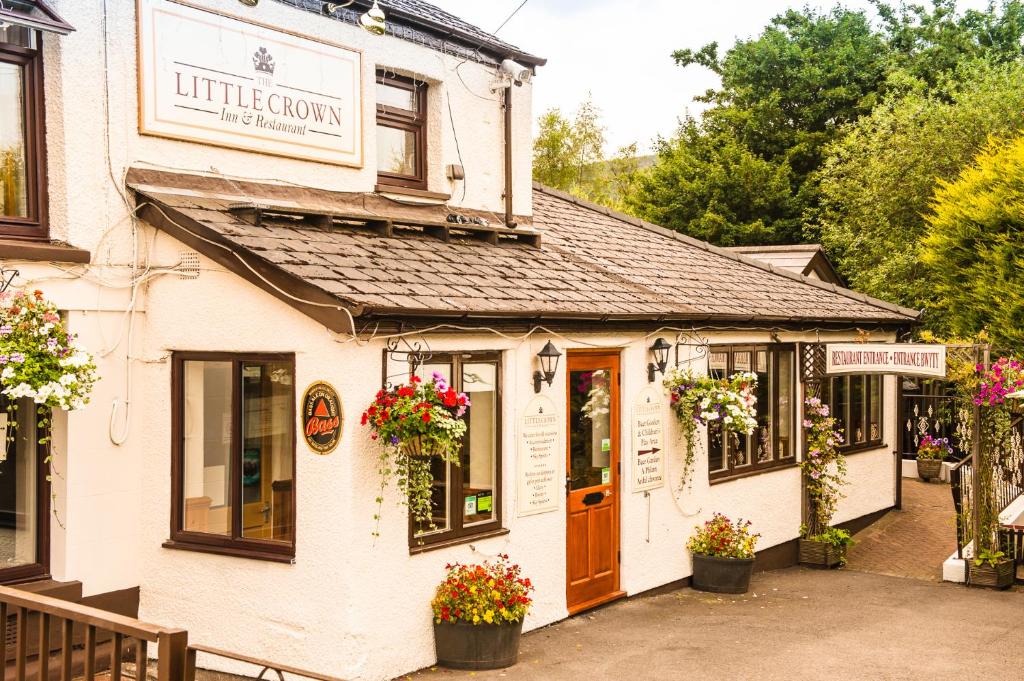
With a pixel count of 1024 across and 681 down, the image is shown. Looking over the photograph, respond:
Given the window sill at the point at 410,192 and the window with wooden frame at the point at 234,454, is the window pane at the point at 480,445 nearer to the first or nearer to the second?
the window with wooden frame at the point at 234,454

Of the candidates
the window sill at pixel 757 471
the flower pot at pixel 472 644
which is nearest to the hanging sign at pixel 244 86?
the flower pot at pixel 472 644

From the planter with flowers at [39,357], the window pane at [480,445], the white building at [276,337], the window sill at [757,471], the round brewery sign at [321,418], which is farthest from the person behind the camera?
the window sill at [757,471]

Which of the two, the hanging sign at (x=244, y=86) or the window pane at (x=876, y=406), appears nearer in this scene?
the hanging sign at (x=244, y=86)

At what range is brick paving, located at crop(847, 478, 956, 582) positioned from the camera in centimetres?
1352

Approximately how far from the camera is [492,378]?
9.43 metres

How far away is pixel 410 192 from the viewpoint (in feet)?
35.9

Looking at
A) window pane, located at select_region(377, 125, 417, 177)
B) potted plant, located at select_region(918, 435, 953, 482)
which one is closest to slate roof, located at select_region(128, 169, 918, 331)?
window pane, located at select_region(377, 125, 417, 177)

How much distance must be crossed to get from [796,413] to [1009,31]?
2363 cm

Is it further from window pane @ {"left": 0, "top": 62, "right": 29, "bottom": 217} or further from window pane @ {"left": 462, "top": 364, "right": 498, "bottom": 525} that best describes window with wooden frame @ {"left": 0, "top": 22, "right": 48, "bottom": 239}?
window pane @ {"left": 462, "top": 364, "right": 498, "bottom": 525}

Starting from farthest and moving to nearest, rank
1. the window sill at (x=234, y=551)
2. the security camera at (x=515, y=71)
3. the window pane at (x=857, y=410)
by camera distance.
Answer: the window pane at (x=857, y=410) → the security camera at (x=515, y=71) → the window sill at (x=234, y=551)

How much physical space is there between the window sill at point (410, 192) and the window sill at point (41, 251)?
10.5 feet

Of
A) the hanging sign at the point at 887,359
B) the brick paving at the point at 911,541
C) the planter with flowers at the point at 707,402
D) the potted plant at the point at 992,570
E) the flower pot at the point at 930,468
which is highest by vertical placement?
the hanging sign at the point at 887,359

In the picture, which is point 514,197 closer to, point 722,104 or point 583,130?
Answer: point 722,104

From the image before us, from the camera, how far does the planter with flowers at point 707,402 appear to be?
11.4m
